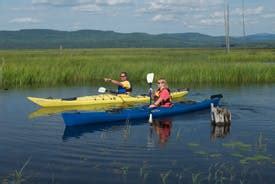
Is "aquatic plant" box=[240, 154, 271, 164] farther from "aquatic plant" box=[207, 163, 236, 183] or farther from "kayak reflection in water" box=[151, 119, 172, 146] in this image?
"kayak reflection in water" box=[151, 119, 172, 146]

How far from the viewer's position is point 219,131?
42.4 ft

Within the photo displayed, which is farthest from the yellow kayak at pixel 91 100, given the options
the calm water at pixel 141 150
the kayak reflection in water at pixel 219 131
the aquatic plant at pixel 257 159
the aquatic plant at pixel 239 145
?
the aquatic plant at pixel 257 159

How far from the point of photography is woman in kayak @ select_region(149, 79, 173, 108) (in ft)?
48.8

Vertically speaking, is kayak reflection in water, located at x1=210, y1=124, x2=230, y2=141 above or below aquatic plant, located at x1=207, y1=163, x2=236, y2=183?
above

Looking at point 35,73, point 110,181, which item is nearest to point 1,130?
point 110,181

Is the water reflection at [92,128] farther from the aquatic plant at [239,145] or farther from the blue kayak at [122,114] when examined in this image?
the aquatic plant at [239,145]

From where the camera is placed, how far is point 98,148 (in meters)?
10.9

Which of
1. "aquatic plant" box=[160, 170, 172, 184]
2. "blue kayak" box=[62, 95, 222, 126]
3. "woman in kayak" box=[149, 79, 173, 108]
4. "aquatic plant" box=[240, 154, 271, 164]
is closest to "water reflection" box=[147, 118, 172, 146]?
"blue kayak" box=[62, 95, 222, 126]

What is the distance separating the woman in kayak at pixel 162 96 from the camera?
14859 millimetres

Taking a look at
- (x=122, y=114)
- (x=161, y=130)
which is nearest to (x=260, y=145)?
(x=161, y=130)

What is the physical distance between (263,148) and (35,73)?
16678 mm

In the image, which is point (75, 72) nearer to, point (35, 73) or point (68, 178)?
point (35, 73)

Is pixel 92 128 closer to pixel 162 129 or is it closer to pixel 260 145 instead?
pixel 162 129

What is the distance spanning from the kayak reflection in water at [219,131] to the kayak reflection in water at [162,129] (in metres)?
1.09
